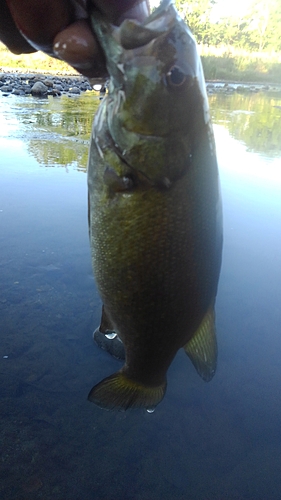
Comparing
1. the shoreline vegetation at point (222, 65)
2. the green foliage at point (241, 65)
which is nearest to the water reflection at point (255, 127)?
the shoreline vegetation at point (222, 65)

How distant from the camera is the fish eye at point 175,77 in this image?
1385mm

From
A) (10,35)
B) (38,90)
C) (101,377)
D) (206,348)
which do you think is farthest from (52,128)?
(206,348)

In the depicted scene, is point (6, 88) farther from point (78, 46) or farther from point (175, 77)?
point (175, 77)

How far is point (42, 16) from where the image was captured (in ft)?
4.70

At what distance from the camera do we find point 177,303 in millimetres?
1591

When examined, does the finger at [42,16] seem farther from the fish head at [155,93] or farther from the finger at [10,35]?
the finger at [10,35]

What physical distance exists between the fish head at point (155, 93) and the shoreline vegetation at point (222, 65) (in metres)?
35.8

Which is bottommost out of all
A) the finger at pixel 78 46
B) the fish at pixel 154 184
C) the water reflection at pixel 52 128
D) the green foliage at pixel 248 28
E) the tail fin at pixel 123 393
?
the water reflection at pixel 52 128

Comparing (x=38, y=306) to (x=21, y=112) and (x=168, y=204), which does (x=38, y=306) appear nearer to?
(x=168, y=204)

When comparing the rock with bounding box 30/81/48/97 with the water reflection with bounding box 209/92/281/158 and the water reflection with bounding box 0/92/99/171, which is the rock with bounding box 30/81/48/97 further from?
the water reflection with bounding box 209/92/281/158

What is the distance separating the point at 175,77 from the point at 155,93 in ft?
0.30

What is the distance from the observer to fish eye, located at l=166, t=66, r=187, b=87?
1.38 meters

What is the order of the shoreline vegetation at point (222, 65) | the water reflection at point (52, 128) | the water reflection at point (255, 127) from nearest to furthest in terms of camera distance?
1. the water reflection at point (52, 128)
2. the water reflection at point (255, 127)
3. the shoreline vegetation at point (222, 65)

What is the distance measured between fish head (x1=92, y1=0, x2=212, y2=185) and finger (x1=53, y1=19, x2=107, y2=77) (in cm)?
4
